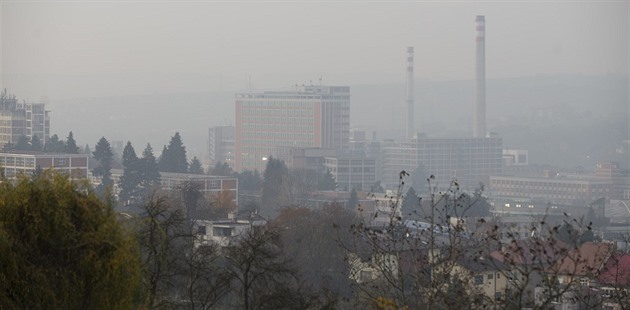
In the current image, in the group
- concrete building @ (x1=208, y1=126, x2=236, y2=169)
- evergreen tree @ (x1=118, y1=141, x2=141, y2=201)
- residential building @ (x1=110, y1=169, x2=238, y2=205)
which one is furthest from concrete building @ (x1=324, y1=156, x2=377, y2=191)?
evergreen tree @ (x1=118, y1=141, x2=141, y2=201)

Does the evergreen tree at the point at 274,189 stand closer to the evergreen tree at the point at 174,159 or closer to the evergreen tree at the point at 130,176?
the evergreen tree at the point at 174,159

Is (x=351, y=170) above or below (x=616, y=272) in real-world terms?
above

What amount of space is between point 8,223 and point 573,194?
41094mm

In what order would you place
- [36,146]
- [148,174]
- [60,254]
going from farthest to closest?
[36,146] < [148,174] < [60,254]

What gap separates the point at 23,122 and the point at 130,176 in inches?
523

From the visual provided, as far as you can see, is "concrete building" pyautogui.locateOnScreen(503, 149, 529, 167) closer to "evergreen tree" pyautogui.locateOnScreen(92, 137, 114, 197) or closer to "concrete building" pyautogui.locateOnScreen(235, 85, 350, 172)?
"concrete building" pyautogui.locateOnScreen(235, 85, 350, 172)

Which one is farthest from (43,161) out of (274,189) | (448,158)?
(448,158)

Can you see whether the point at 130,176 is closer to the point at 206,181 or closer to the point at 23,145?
the point at 206,181

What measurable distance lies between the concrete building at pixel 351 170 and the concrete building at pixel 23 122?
28.0ft

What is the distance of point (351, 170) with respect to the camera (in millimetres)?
42875

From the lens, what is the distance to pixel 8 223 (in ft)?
15.6

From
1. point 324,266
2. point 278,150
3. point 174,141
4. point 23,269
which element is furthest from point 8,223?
point 278,150

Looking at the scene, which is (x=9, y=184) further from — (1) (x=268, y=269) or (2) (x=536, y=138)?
(2) (x=536, y=138)

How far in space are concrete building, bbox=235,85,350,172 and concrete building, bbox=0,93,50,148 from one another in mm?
14479
